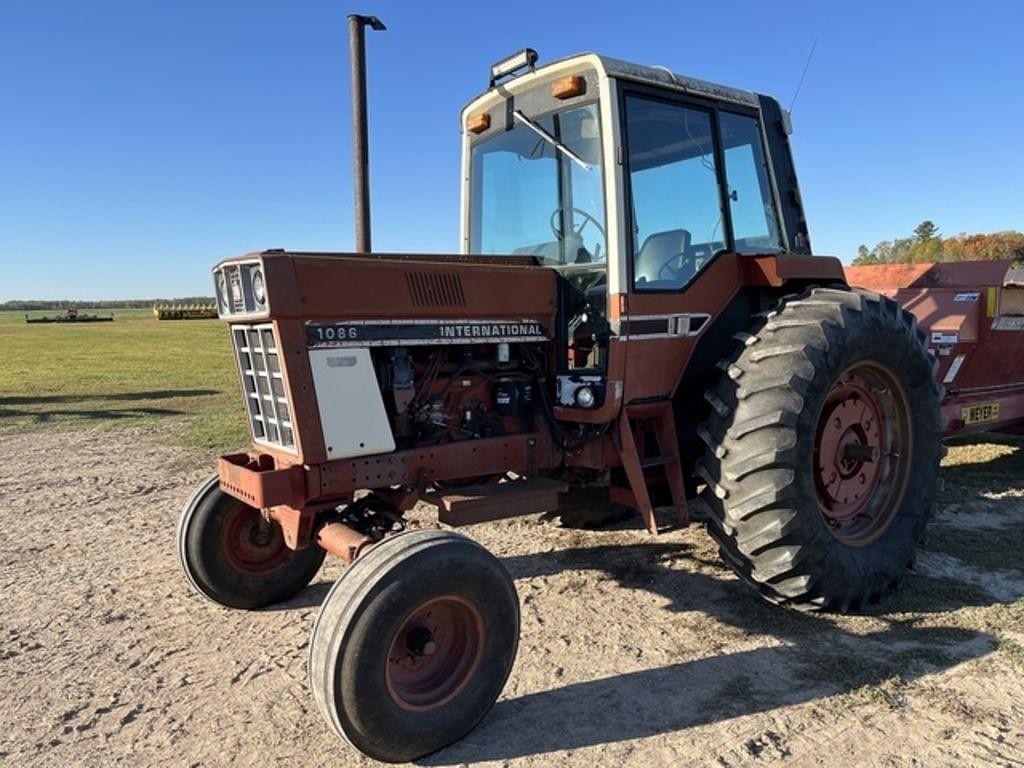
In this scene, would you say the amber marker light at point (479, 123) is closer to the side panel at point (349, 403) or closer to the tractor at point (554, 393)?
the tractor at point (554, 393)

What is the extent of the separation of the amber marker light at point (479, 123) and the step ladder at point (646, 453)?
2.01 metres

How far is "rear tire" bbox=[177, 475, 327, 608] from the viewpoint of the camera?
4188 millimetres

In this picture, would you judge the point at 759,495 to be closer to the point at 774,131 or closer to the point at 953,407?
the point at 774,131

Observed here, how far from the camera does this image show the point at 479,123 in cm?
478

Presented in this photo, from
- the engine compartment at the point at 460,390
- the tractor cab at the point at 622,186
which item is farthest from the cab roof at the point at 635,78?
the engine compartment at the point at 460,390

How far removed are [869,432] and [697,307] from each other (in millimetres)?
1316

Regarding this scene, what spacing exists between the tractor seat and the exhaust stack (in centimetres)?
501

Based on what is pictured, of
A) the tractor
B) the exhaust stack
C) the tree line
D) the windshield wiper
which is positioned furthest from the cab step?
the tree line

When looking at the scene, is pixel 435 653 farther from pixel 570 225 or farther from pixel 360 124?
pixel 360 124

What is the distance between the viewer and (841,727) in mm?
3041

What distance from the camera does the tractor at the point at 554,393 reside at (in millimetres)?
3131

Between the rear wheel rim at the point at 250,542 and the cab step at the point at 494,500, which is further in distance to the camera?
the rear wheel rim at the point at 250,542

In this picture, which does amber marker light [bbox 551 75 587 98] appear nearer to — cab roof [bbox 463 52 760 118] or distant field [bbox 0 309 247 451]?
cab roof [bbox 463 52 760 118]

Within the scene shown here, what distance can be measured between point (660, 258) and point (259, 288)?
2105mm
